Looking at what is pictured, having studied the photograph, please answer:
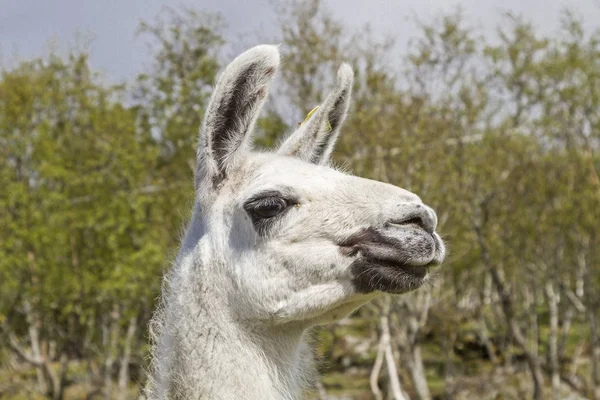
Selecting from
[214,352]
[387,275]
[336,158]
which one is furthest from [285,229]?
[336,158]

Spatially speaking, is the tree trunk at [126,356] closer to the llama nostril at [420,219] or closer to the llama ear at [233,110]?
the llama ear at [233,110]

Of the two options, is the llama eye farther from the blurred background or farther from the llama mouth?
the blurred background

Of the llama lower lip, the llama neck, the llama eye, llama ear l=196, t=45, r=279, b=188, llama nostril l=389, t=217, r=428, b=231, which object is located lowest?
the llama neck

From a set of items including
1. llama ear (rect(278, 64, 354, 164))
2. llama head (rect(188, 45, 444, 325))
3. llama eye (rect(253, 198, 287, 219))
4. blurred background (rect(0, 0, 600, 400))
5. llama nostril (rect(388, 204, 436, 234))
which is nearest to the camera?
llama nostril (rect(388, 204, 436, 234))

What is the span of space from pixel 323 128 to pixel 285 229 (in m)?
1.03

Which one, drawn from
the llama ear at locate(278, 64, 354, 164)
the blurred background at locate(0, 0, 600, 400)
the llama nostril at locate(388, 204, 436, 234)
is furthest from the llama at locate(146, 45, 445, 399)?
the blurred background at locate(0, 0, 600, 400)

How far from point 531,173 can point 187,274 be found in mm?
20264

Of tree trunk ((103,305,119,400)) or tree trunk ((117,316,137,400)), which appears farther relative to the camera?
tree trunk ((117,316,137,400))

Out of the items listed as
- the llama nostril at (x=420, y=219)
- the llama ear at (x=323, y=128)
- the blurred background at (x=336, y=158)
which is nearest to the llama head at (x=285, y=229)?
the llama nostril at (x=420, y=219)

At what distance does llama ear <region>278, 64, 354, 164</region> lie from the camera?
491 cm

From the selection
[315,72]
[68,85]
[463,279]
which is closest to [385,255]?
[315,72]

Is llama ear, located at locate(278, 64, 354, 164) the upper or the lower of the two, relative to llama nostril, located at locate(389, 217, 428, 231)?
upper

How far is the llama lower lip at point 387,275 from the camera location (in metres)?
3.99

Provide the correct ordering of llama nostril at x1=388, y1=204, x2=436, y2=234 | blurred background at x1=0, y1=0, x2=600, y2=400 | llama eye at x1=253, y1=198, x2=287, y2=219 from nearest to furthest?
llama nostril at x1=388, y1=204, x2=436, y2=234
llama eye at x1=253, y1=198, x2=287, y2=219
blurred background at x1=0, y1=0, x2=600, y2=400
